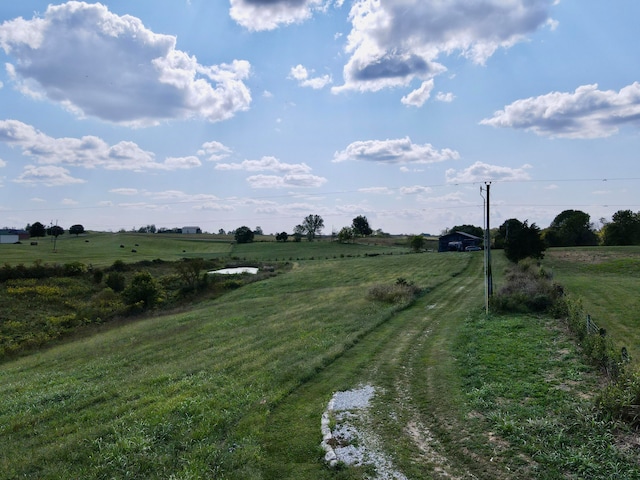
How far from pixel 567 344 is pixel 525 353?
1.97 m

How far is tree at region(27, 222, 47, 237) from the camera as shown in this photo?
123387mm

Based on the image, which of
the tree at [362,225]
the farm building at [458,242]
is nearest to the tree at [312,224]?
the tree at [362,225]

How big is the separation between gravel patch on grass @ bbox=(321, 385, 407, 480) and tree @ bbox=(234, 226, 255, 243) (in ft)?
366

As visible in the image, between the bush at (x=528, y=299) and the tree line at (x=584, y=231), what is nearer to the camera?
the bush at (x=528, y=299)

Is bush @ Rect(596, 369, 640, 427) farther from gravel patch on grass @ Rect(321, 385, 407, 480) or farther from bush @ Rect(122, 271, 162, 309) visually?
bush @ Rect(122, 271, 162, 309)

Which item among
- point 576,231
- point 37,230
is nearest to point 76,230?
point 37,230

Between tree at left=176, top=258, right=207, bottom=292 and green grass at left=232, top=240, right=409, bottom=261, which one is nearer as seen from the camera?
tree at left=176, top=258, right=207, bottom=292

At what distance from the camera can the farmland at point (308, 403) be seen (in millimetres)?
7285

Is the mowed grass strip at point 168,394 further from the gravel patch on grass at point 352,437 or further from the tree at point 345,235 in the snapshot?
the tree at point 345,235

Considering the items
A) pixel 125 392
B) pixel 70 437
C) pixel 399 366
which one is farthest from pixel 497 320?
pixel 70 437

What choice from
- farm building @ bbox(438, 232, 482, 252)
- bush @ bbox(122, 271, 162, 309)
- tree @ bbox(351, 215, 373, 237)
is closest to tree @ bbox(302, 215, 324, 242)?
tree @ bbox(351, 215, 373, 237)

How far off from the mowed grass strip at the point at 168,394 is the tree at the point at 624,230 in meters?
90.3

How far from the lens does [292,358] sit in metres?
14.3

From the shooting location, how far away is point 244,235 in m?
120
